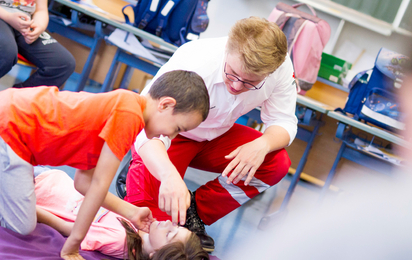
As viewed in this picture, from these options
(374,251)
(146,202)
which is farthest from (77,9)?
(374,251)

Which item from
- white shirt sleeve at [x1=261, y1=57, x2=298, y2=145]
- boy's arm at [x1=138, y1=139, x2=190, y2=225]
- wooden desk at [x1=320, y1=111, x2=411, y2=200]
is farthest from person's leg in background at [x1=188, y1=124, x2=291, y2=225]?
wooden desk at [x1=320, y1=111, x2=411, y2=200]

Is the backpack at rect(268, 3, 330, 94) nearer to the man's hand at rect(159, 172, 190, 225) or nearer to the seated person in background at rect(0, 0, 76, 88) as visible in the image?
the seated person in background at rect(0, 0, 76, 88)

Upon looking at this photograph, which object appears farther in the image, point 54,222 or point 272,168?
point 272,168

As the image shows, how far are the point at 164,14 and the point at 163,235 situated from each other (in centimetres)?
197

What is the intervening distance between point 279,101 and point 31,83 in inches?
61.3

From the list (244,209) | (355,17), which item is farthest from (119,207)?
(355,17)

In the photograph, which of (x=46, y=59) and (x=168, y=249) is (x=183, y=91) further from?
(x=46, y=59)

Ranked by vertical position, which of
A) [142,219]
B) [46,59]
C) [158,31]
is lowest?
[142,219]

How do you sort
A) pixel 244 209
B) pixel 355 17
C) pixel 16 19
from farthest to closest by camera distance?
pixel 355 17 → pixel 244 209 → pixel 16 19

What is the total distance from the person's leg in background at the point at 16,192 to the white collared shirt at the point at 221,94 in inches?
15.7

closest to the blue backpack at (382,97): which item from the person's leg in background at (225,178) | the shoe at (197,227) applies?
the person's leg in background at (225,178)

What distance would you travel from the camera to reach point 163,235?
3.87ft

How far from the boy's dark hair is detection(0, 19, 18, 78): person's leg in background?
1.18m

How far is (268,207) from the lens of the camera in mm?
2502
